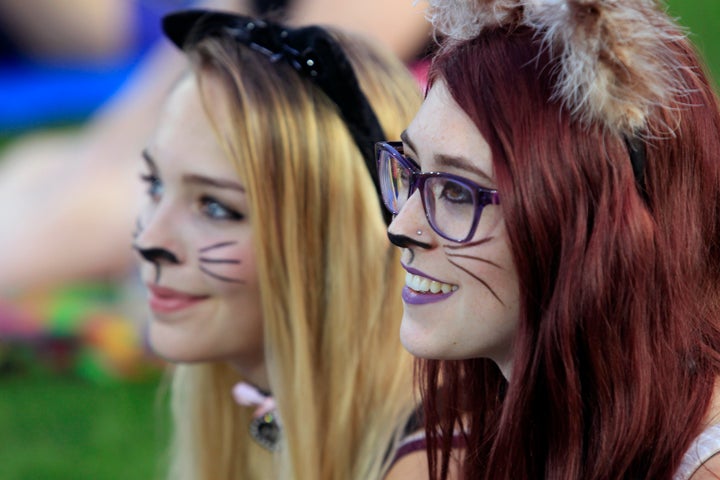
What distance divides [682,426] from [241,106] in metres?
1.25

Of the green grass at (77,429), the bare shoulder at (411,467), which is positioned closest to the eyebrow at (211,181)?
the bare shoulder at (411,467)

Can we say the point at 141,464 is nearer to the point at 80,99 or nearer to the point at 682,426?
the point at 682,426

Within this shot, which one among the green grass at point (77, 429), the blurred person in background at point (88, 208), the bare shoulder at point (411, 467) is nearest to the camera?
the bare shoulder at point (411, 467)

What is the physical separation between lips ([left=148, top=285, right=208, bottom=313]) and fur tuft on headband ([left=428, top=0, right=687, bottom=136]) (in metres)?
1.16

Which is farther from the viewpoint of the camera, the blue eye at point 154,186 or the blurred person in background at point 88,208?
the blurred person in background at point 88,208

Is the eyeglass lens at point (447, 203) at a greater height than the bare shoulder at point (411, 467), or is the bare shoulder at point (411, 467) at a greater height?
the eyeglass lens at point (447, 203)

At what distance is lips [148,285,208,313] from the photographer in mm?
2436

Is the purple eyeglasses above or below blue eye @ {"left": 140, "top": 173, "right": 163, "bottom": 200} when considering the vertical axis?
above

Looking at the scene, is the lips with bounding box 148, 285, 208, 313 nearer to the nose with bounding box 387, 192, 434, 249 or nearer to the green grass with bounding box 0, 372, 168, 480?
the nose with bounding box 387, 192, 434, 249

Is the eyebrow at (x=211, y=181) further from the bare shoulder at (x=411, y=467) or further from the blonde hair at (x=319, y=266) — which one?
the bare shoulder at (x=411, y=467)

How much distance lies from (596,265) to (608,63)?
0.28 m

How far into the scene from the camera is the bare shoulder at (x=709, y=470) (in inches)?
58.7

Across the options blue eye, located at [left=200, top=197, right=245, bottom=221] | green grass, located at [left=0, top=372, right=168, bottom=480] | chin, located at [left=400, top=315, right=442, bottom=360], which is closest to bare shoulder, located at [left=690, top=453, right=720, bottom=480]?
chin, located at [left=400, top=315, right=442, bottom=360]

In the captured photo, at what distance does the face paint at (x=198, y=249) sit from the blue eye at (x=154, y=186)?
31 millimetres
